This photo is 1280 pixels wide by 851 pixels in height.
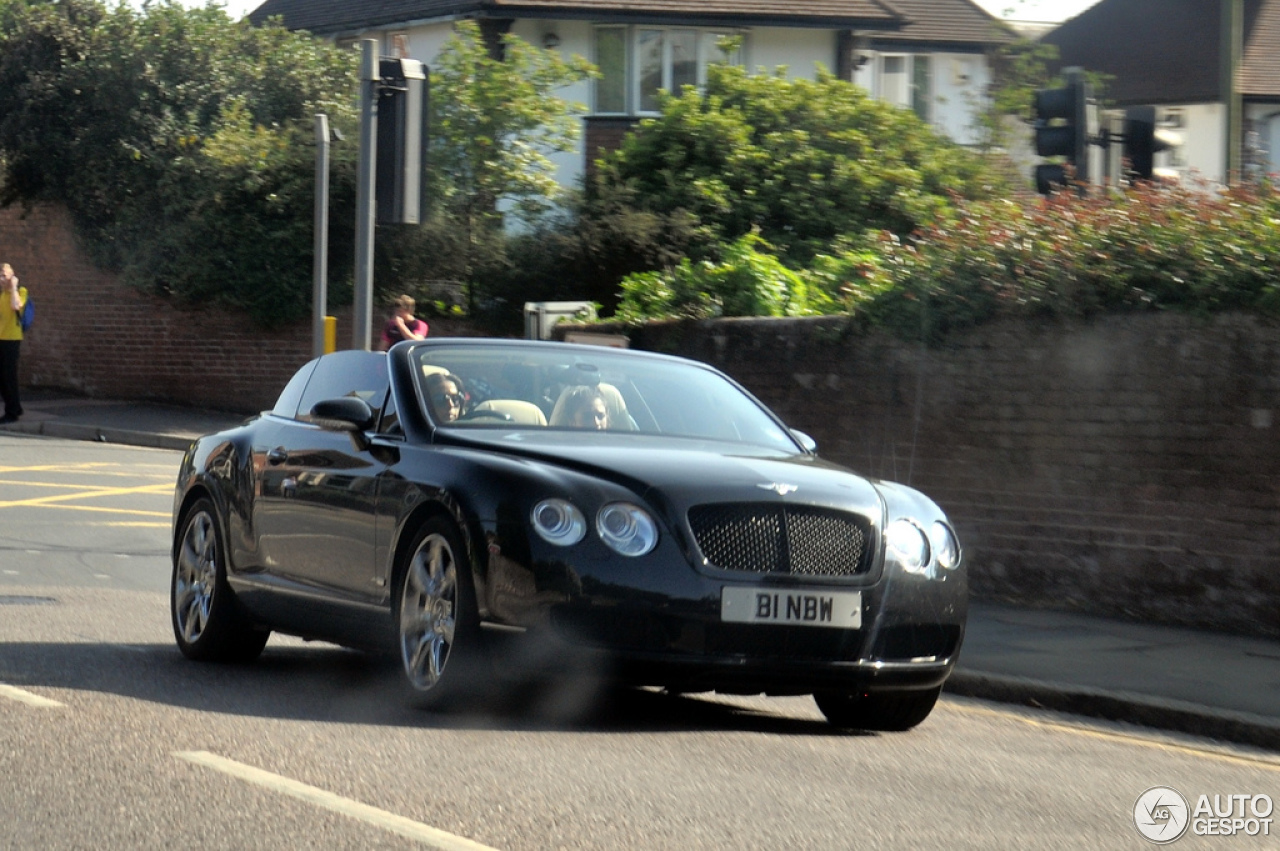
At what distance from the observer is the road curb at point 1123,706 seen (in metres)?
8.09

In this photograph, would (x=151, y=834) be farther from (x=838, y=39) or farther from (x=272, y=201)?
(x=838, y=39)

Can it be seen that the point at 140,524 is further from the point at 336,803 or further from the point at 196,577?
the point at 336,803

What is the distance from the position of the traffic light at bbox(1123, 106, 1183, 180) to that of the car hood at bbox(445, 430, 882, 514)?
8246mm

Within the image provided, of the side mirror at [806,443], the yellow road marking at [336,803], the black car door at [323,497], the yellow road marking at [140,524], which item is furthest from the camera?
the yellow road marking at [140,524]

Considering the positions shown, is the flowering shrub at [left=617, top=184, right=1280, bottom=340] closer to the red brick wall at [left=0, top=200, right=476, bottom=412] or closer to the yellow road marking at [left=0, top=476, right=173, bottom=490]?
the yellow road marking at [left=0, top=476, right=173, bottom=490]

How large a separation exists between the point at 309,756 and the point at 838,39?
31755 mm

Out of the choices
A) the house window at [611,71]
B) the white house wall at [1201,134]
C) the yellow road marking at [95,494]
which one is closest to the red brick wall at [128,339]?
the yellow road marking at [95,494]

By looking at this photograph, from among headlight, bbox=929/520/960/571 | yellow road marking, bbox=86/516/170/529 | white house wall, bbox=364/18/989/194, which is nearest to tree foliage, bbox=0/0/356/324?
white house wall, bbox=364/18/989/194

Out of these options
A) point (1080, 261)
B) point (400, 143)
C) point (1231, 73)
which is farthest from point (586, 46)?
point (1080, 261)

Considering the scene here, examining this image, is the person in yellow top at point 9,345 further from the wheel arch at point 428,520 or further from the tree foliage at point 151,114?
the wheel arch at point 428,520

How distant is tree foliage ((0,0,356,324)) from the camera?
1108 inches

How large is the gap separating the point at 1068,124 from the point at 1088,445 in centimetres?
391

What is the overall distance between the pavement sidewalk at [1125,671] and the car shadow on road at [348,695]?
1.47m

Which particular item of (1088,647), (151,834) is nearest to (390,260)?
(1088,647)
